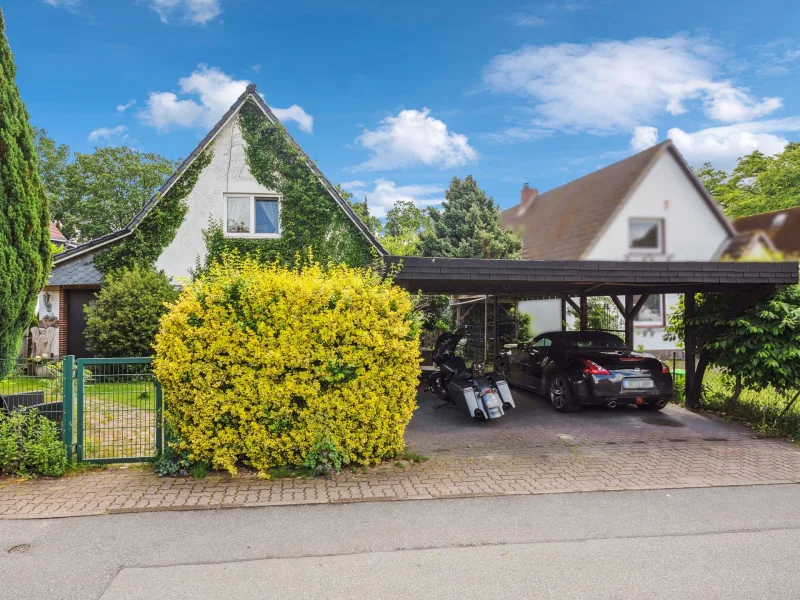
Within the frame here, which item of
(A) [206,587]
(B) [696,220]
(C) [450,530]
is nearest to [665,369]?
(B) [696,220]

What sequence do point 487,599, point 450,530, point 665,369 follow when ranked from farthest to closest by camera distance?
point 665,369, point 450,530, point 487,599

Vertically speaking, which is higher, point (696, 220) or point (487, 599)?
point (696, 220)

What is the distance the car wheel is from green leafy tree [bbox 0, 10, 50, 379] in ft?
26.9

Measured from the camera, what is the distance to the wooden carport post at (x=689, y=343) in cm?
976

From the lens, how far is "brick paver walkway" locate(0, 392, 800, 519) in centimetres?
516

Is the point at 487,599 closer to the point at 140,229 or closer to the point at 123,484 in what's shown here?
the point at 123,484

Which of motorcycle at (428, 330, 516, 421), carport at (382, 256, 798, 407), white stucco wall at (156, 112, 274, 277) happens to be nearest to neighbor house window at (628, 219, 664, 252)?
carport at (382, 256, 798, 407)

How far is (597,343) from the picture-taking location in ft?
33.6

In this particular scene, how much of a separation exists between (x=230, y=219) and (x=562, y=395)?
Answer: 417 inches

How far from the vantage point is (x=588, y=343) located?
10.2 m

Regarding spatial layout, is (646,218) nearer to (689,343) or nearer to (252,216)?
(689,343)

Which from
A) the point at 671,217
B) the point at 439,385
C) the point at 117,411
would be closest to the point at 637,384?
the point at 671,217

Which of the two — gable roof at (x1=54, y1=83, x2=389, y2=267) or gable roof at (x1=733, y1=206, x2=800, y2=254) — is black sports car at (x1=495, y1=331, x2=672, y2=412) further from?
gable roof at (x1=54, y1=83, x2=389, y2=267)

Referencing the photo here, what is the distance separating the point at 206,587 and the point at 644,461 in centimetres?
535
